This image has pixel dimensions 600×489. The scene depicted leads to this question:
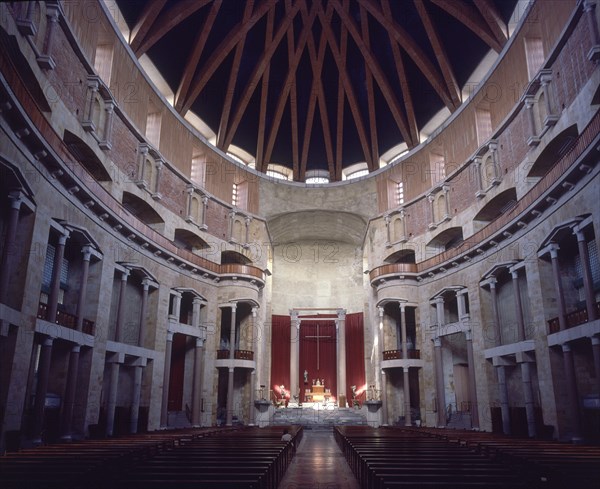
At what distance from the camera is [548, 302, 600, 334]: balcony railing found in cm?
1648

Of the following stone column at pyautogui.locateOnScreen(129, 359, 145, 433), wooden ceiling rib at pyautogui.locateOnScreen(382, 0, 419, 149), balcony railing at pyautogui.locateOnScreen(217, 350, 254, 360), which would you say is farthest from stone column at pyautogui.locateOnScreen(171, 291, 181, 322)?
wooden ceiling rib at pyautogui.locateOnScreen(382, 0, 419, 149)

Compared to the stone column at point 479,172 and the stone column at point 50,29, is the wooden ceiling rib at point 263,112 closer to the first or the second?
the stone column at point 479,172

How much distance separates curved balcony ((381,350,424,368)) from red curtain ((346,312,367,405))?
6.45m

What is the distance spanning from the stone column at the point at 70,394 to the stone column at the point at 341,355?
20.6 metres

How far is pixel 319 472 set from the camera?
39.2ft

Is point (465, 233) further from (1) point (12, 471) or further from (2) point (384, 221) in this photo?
(1) point (12, 471)

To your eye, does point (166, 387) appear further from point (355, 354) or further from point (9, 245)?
point (355, 354)

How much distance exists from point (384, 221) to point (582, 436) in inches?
754

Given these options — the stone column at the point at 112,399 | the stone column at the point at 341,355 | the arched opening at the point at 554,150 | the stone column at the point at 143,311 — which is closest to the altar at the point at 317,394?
the stone column at the point at 341,355

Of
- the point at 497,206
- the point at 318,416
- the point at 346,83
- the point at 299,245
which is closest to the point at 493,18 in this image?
the point at 497,206

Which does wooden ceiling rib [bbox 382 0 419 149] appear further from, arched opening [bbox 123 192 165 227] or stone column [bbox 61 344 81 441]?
stone column [bbox 61 344 81 441]

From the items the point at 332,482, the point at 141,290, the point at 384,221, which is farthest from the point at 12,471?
the point at 384,221

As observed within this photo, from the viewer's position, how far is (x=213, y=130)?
34281 millimetres

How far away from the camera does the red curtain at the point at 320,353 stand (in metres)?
36.9
